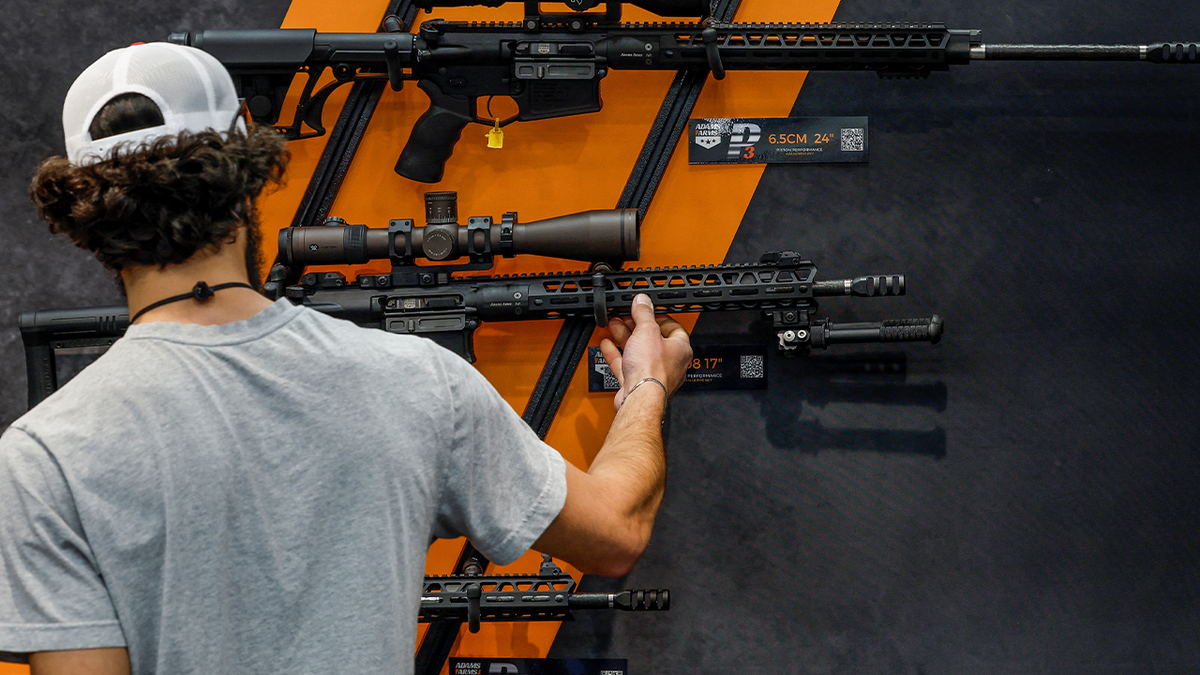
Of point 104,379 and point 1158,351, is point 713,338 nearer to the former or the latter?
point 1158,351

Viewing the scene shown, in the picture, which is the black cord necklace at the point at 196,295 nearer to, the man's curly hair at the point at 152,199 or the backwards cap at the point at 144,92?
the man's curly hair at the point at 152,199

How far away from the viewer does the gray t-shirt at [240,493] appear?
1.08m

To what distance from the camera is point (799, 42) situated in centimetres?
246

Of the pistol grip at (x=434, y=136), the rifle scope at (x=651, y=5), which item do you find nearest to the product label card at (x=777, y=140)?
the rifle scope at (x=651, y=5)

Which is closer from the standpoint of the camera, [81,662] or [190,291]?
[81,662]

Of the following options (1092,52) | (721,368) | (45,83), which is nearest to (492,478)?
(721,368)

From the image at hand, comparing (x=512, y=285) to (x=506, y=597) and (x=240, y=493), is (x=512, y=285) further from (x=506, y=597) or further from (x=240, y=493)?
(x=240, y=493)

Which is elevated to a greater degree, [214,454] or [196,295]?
[196,295]

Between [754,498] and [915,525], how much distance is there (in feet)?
1.57

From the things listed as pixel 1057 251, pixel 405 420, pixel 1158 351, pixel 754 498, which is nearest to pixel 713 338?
pixel 754 498

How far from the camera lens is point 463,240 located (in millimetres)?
2520

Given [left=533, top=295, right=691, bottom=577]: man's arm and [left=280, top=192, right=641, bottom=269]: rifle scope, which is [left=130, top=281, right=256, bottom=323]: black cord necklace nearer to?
[left=533, top=295, right=691, bottom=577]: man's arm

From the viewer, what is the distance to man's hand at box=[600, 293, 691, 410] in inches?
91.3

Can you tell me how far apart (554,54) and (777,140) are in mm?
696
